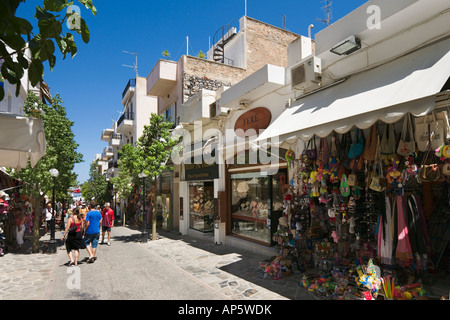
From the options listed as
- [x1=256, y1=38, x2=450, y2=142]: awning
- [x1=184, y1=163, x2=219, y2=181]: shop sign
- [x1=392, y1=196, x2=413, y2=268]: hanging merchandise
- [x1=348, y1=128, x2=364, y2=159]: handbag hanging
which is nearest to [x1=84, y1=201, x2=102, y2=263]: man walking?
[x1=184, y1=163, x2=219, y2=181]: shop sign

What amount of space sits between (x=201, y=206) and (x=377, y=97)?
10891 mm

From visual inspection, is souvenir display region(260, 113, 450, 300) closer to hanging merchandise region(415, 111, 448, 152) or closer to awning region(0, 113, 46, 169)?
hanging merchandise region(415, 111, 448, 152)

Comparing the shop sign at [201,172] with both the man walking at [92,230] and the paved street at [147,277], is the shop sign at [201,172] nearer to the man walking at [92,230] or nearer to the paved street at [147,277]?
the paved street at [147,277]

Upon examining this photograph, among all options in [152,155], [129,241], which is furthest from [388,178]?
[129,241]

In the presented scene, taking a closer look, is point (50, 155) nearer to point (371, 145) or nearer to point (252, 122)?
point (252, 122)

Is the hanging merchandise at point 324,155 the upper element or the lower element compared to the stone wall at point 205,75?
lower

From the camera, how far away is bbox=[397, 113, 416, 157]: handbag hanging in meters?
4.98

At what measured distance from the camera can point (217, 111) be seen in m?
11.6

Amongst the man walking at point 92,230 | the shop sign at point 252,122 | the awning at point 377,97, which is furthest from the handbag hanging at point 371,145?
the man walking at point 92,230

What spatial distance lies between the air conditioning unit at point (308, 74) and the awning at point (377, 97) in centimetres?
52

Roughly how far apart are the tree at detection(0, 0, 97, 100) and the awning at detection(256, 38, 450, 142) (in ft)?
13.8

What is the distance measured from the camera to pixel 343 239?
243 inches

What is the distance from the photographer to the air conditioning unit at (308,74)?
7.08 metres

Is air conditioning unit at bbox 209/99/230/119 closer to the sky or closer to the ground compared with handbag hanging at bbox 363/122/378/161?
closer to the sky
